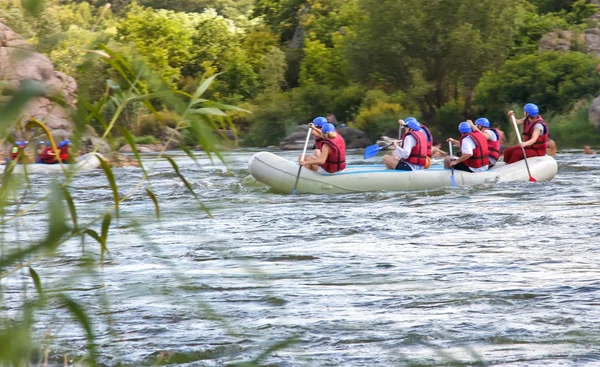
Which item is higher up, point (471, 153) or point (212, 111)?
point (212, 111)

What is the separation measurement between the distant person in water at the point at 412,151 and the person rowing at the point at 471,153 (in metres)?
0.46

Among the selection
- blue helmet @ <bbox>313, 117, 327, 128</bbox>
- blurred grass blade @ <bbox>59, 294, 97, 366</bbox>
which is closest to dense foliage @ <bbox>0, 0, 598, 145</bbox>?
blue helmet @ <bbox>313, 117, 327, 128</bbox>

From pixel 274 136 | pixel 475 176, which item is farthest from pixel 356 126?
pixel 475 176

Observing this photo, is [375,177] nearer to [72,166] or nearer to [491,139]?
[491,139]

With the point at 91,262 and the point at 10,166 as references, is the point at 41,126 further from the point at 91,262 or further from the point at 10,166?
the point at 91,262

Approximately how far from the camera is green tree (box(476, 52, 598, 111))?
1244 inches

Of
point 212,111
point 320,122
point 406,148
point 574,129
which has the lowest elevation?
point 574,129

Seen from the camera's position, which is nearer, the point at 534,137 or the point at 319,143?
the point at 319,143

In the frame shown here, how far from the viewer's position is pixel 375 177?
548 inches

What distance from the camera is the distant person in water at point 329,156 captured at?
1391 centimetres

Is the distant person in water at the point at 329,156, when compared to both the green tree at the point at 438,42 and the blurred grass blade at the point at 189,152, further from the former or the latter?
the green tree at the point at 438,42

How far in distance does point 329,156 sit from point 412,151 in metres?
1.22

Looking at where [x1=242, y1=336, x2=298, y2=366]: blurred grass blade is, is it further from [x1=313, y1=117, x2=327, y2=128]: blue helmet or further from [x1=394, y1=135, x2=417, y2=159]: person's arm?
[x1=313, y1=117, x2=327, y2=128]: blue helmet

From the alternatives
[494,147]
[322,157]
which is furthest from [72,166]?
[494,147]
